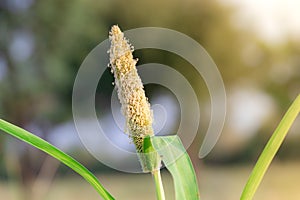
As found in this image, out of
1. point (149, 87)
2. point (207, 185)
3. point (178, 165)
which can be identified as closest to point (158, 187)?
point (178, 165)

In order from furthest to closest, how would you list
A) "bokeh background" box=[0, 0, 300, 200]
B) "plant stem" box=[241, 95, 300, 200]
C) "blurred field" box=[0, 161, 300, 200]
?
"blurred field" box=[0, 161, 300, 200] → "bokeh background" box=[0, 0, 300, 200] → "plant stem" box=[241, 95, 300, 200]

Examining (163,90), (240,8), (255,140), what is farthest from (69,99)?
(255,140)

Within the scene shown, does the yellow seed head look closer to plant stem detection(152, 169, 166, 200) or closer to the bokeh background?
plant stem detection(152, 169, 166, 200)

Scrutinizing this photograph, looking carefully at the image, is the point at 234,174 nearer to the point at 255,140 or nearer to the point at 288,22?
the point at 255,140

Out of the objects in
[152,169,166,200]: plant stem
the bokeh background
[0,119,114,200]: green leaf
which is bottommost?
[152,169,166,200]: plant stem

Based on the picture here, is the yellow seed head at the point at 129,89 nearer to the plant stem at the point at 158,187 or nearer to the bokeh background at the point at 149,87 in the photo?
the plant stem at the point at 158,187

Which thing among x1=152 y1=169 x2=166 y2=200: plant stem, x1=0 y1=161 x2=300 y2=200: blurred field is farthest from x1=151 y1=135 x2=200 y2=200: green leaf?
x1=0 y1=161 x2=300 y2=200: blurred field
